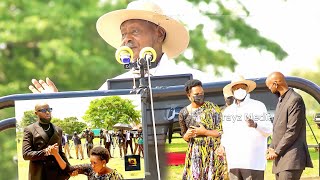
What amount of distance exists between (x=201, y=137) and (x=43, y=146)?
2.39ft

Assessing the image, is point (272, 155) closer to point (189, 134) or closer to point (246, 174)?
point (246, 174)

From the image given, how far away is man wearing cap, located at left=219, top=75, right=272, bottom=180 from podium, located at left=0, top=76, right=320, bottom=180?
0.06m

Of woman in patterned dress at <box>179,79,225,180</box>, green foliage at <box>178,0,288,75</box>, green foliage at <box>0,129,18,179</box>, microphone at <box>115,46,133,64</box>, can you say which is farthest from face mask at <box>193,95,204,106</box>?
green foliage at <box>0,129,18,179</box>

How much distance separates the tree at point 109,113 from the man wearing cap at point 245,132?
44 centimetres

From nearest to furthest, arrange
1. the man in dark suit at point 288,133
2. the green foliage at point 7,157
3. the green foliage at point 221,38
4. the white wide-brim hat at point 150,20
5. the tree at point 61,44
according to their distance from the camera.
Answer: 1. the man in dark suit at point 288,133
2. the white wide-brim hat at point 150,20
3. the green foliage at point 221,38
4. the green foliage at point 7,157
5. the tree at point 61,44

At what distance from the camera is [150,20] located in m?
5.21

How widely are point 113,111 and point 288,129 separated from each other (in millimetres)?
797

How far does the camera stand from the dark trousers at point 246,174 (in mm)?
4668

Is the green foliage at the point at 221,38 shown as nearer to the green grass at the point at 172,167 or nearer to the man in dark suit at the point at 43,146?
the green grass at the point at 172,167

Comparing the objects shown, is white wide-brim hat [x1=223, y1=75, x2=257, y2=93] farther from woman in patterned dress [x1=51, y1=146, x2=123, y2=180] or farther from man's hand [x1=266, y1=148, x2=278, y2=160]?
woman in patterned dress [x1=51, y1=146, x2=123, y2=180]

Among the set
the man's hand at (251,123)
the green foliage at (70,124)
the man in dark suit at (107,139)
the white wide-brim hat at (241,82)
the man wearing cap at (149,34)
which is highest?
the man wearing cap at (149,34)

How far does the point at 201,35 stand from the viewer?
9.11m

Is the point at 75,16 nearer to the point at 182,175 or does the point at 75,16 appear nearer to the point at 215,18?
the point at 215,18

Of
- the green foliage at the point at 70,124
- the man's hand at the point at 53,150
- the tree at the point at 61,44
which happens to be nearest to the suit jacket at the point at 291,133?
the green foliage at the point at 70,124
